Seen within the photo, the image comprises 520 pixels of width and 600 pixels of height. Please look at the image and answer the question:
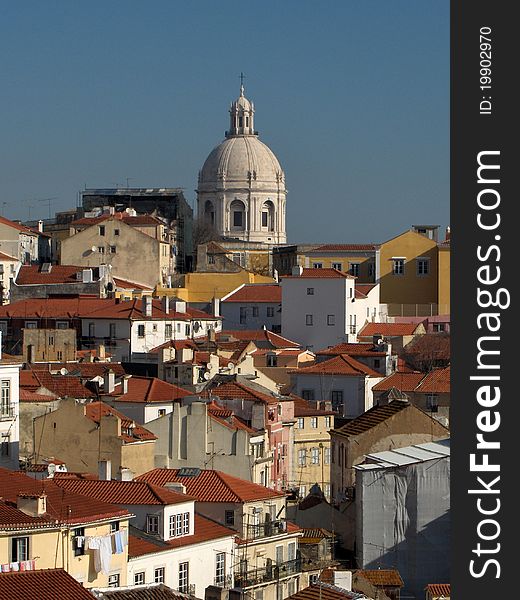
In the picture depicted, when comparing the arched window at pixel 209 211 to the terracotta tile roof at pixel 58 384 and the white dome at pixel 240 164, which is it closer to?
the white dome at pixel 240 164

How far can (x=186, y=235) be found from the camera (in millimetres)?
98000

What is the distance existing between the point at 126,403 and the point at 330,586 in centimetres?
1930

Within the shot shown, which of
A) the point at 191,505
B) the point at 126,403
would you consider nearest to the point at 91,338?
the point at 126,403

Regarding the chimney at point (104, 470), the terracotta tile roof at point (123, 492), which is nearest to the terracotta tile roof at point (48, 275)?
the chimney at point (104, 470)

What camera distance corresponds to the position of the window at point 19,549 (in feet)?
79.4

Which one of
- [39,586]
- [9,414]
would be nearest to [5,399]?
[9,414]

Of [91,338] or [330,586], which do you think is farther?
[91,338]

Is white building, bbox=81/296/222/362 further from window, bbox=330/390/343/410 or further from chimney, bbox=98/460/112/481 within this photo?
chimney, bbox=98/460/112/481

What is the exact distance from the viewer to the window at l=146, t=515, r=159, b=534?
28422 mm

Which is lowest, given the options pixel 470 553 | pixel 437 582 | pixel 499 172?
pixel 437 582

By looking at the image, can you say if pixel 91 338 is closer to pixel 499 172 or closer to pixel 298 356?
pixel 298 356

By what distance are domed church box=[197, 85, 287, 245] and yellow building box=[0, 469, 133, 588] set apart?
98.9 meters

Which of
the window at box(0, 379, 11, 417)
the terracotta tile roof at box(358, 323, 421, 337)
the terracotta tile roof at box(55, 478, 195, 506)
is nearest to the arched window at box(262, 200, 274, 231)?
the terracotta tile roof at box(358, 323, 421, 337)

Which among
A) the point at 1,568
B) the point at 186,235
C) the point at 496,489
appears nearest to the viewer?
the point at 496,489
